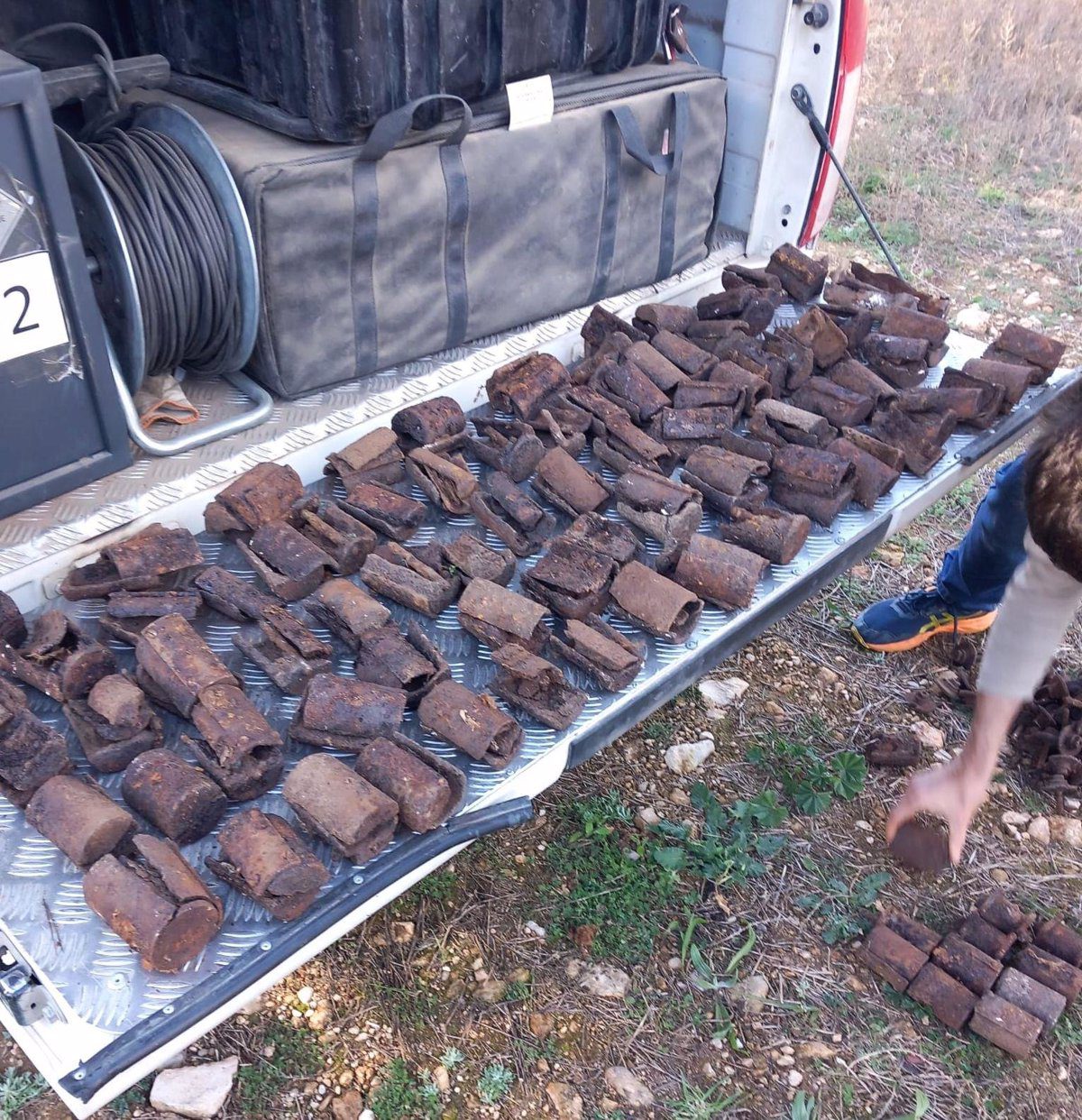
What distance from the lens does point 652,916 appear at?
105 inches

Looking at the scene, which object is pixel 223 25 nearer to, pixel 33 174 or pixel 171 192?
pixel 171 192

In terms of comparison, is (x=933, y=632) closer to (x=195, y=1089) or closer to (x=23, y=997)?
(x=195, y=1089)

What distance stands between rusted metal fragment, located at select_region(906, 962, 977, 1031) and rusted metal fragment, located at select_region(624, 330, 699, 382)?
1.84m

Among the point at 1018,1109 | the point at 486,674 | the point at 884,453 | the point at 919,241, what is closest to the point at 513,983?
the point at 486,674

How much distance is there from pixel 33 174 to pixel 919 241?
18.4 ft

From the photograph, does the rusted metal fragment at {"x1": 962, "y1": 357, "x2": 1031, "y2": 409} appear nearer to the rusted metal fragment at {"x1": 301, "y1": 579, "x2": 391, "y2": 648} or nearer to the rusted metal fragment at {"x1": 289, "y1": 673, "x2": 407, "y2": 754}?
the rusted metal fragment at {"x1": 301, "y1": 579, "x2": 391, "y2": 648}

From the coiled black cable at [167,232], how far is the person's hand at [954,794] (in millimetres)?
2150

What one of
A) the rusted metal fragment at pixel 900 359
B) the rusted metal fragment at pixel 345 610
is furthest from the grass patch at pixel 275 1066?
the rusted metal fragment at pixel 900 359

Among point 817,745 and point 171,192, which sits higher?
point 171,192

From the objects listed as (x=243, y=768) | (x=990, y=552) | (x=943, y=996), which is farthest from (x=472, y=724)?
(x=990, y=552)

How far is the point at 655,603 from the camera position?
2531 millimetres

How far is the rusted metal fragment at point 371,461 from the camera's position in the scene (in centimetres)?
292

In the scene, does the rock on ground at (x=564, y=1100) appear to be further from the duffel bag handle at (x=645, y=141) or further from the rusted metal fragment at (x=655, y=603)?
the duffel bag handle at (x=645, y=141)

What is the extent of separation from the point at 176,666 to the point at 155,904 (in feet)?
1.96
